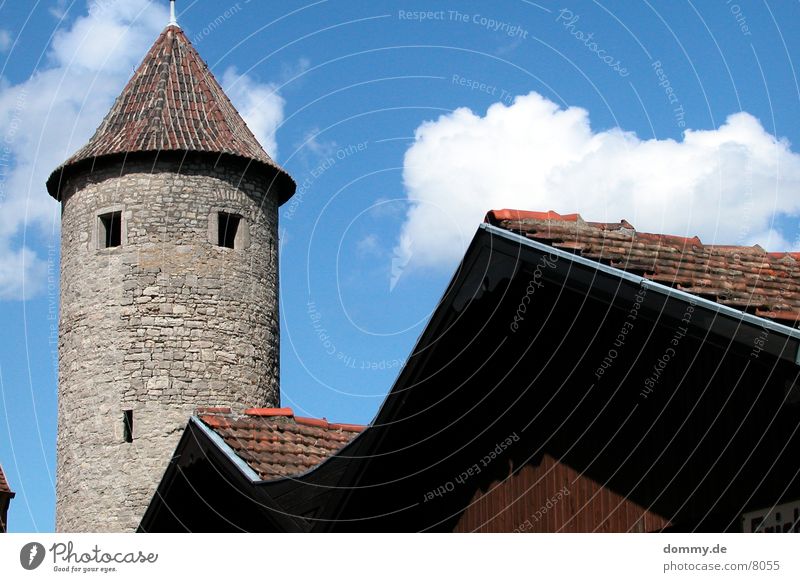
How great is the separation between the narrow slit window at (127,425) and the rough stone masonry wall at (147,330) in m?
0.07

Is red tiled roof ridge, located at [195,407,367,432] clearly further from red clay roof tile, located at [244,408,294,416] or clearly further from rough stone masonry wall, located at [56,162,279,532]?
rough stone masonry wall, located at [56,162,279,532]

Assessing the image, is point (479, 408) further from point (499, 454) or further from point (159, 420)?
point (159, 420)

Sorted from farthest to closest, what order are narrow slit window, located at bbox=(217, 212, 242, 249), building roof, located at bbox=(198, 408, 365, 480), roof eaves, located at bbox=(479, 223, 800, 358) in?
narrow slit window, located at bbox=(217, 212, 242, 249) < building roof, located at bbox=(198, 408, 365, 480) < roof eaves, located at bbox=(479, 223, 800, 358)

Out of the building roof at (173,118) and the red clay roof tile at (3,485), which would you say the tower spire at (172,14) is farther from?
the red clay roof tile at (3,485)

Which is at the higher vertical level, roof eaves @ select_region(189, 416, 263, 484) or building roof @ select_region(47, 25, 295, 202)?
building roof @ select_region(47, 25, 295, 202)

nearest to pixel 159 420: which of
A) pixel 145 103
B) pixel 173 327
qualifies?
pixel 173 327

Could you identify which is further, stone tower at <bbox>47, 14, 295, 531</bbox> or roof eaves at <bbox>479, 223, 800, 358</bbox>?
stone tower at <bbox>47, 14, 295, 531</bbox>

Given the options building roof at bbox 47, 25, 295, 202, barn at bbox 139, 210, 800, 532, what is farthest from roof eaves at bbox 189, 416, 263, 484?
building roof at bbox 47, 25, 295, 202

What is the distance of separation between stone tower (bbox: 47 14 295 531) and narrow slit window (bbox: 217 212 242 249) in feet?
0.07

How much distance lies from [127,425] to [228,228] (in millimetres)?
3638

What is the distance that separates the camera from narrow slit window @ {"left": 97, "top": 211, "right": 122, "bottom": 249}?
23234mm

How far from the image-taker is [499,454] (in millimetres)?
10039

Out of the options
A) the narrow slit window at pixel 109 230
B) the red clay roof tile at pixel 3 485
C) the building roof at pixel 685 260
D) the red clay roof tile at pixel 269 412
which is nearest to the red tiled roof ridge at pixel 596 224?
the building roof at pixel 685 260

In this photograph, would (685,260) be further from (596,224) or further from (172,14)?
(172,14)
